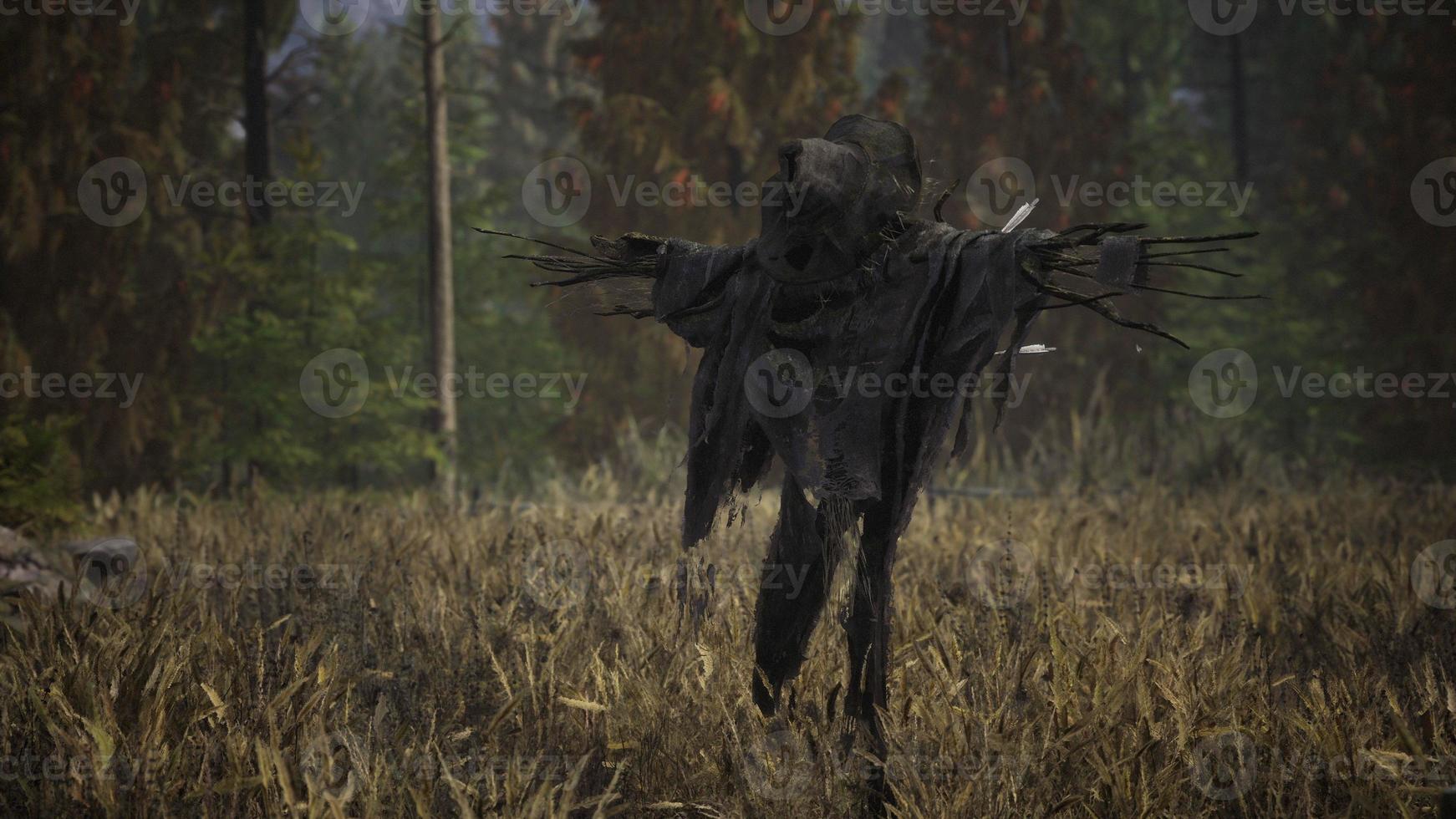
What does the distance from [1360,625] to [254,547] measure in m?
6.17

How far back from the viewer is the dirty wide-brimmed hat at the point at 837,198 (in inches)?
119

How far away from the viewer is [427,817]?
2873mm

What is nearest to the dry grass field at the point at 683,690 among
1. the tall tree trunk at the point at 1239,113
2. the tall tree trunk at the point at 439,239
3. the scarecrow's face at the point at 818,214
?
the scarecrow's face at the point at 818,214

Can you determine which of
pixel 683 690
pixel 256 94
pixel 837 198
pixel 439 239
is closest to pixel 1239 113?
pixel 439 239

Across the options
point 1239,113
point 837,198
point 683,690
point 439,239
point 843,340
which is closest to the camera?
point 837,198

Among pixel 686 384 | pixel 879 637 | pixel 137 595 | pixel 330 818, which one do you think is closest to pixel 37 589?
pixel 137 595

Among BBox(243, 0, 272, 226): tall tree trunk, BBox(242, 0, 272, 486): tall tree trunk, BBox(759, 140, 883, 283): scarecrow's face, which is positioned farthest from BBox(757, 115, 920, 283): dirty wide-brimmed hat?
BBox(243, 0, 272, 226): tall tree trunk

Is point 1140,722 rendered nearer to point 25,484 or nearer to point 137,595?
point 137,595

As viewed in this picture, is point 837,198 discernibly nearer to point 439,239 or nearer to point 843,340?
point 843,340

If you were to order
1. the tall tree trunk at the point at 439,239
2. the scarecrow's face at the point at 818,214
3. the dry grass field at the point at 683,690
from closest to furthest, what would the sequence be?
the scarecrow's face at the point at 818,214, the dry grass field at the point at 683,690, the tall tree trunk at the point at 439,239

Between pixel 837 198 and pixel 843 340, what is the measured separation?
0.43 meters

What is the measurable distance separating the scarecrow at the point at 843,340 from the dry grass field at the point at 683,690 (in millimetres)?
395

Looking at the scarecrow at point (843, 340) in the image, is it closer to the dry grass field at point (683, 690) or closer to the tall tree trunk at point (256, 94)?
the dry grass field at point (683, 690)

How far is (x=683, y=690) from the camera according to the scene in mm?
4000
